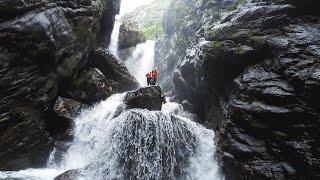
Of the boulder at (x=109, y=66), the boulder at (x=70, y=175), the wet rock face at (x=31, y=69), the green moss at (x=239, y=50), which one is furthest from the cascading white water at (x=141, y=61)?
the boulder at (x=70, y=175)

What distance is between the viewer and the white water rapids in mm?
17375

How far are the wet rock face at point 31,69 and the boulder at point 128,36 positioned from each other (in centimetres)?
1791

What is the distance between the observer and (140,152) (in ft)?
58.7

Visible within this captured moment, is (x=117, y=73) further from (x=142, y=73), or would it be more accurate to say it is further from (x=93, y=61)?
(x=142, y=73)

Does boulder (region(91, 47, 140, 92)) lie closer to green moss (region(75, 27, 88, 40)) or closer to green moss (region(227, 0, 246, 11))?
green moss (region(75, 27, 88, 40))

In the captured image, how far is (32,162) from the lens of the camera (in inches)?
726

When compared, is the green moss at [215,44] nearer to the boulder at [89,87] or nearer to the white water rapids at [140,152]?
the white water rapids at [140,152]

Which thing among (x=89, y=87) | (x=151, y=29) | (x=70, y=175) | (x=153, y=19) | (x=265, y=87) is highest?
(x=153, y=19)

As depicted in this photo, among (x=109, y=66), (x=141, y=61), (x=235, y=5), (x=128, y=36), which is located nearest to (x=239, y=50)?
(x=235, y=5)

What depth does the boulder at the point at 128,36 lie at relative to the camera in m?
40.3

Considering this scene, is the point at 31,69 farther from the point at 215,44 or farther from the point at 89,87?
the point at 215,44

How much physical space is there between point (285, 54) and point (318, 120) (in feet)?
14.5

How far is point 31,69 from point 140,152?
8.28 metres

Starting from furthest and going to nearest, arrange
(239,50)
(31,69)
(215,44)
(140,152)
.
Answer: (215,44), (239,50), (31,69), (140,152)
